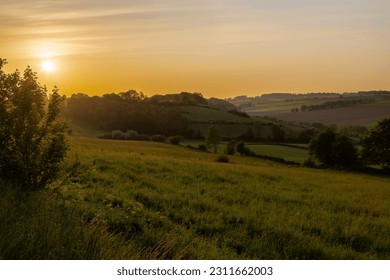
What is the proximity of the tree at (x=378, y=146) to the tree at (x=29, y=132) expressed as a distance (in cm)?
6466

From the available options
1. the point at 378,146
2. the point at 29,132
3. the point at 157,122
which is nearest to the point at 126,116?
the point at 157,122

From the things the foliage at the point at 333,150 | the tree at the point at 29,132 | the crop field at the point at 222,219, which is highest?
the tree at the point at 29,132

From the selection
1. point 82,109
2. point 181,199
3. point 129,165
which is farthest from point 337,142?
point 82,109

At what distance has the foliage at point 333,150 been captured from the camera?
6894 cm

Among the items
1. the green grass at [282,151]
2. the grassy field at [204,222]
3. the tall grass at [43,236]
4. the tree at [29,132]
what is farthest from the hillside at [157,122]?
the tall grass at [43,236]

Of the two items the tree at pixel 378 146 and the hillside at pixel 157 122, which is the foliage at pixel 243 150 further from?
the hillside at pixel 157 122

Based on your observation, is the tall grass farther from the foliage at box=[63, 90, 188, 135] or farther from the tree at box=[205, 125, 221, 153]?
the foliage at box=[63, 90, 188, 135]

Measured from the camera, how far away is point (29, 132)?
895 centimetres

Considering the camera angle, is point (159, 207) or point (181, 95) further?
point (181, 95)

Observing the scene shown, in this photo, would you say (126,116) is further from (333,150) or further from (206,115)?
(333,150)
